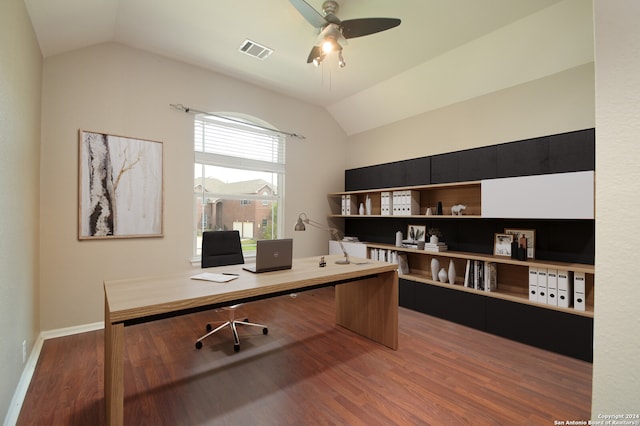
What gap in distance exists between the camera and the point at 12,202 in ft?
6.03

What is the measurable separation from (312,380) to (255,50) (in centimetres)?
341

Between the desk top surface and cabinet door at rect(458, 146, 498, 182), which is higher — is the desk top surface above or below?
below

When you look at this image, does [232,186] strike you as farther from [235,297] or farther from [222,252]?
[235,297]

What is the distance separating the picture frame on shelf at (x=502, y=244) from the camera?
321 centimetres

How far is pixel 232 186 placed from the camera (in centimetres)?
415

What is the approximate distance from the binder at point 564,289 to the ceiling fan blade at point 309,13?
10.1 ft

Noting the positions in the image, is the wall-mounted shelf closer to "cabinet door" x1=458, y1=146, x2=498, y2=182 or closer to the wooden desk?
"cabinet door" x1=458, y1=146, x2=498, y2=182

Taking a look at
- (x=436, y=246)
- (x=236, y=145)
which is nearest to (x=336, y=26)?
(x=236, y=145)

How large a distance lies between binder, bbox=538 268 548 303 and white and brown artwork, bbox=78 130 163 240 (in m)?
4.12

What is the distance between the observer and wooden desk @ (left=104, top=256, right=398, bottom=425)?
1422mm

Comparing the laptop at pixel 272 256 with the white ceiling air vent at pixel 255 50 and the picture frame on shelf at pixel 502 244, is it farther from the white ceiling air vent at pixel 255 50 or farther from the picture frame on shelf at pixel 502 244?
the picture frame on shelf at pixel 502 244

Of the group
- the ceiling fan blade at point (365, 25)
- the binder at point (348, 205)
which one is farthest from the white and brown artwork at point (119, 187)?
the binder at point (348, 205)

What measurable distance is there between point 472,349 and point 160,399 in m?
2.61

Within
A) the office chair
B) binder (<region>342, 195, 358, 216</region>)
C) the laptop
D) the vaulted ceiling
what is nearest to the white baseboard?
the office chair
